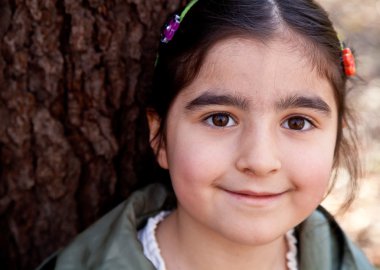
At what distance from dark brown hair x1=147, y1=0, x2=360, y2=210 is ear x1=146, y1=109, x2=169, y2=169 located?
0.14 ft

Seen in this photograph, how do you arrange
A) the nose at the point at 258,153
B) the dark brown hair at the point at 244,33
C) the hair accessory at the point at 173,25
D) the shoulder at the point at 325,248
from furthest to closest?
the shoulder at the point at 325,248 → the hair accessory at the point at 173,25 → the dark brown hair at the point at 244,33 → the nose at the point at 258,153

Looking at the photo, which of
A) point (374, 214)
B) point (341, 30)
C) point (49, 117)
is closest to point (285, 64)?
point (49, 117)

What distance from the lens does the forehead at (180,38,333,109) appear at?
1.58 m

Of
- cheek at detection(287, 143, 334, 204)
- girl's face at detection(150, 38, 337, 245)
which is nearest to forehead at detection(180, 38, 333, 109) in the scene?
girl's face at detection(150, 38, 337, 245)

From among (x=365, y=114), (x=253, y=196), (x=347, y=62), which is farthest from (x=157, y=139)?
(x=365, y=114)

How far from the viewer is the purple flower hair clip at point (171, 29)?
1.80 metres

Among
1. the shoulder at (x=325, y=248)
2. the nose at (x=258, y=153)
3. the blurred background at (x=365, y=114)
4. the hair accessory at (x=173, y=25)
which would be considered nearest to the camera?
the nose at (x=258, y=153)

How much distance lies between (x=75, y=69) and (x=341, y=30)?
2965mm

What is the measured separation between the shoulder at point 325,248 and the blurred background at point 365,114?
0.54 metres

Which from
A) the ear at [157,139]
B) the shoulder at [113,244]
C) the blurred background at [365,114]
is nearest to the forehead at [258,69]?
the ear at [157,139]

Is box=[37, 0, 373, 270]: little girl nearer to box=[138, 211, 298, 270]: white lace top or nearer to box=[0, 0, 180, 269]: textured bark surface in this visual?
box=[138, 211, 298, 270]: white lace top

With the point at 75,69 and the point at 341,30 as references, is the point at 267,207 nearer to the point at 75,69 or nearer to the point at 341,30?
the point at 75,69

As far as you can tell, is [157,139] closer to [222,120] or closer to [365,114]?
[222,120]

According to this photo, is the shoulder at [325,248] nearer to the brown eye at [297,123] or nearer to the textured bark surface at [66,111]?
the brown eye at [297,123]
